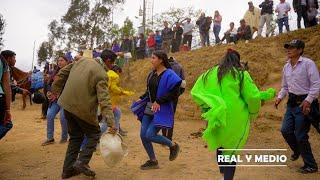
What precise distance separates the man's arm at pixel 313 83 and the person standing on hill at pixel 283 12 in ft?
30.1

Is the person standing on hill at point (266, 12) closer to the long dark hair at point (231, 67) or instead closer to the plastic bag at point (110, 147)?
the long dark hair at point (231, 67)

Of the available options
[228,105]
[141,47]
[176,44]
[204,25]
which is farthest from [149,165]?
[141,47]

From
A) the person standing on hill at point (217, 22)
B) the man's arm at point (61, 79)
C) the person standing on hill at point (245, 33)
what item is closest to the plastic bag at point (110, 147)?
the man's arm at point (61, 79)

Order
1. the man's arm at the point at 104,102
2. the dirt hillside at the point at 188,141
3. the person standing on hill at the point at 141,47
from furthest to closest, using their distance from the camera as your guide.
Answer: the person standing on hill at the point at 141,47 < the dirt hillside at the point at 188,141 < the man's arm at the point at 104,102

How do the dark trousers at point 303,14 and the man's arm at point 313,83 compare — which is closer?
the man's arm at point 313,83

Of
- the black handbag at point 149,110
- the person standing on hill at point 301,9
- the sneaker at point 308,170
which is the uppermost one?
the person standing on hill at point 301,9

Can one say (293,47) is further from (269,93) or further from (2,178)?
(2,178)

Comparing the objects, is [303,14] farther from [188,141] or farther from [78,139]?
[78,139]

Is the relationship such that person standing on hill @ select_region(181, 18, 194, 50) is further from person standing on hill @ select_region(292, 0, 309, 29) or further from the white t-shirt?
person standing on hill @ select_region(292, 0, 309, 29)

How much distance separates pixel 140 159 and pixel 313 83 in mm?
2936

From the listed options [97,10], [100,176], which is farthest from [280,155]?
[97,10]

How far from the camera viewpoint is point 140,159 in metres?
6.52

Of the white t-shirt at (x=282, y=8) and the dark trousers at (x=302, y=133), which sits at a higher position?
the white t-shirt at (x=282, y=8)

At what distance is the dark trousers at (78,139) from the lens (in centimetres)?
520
